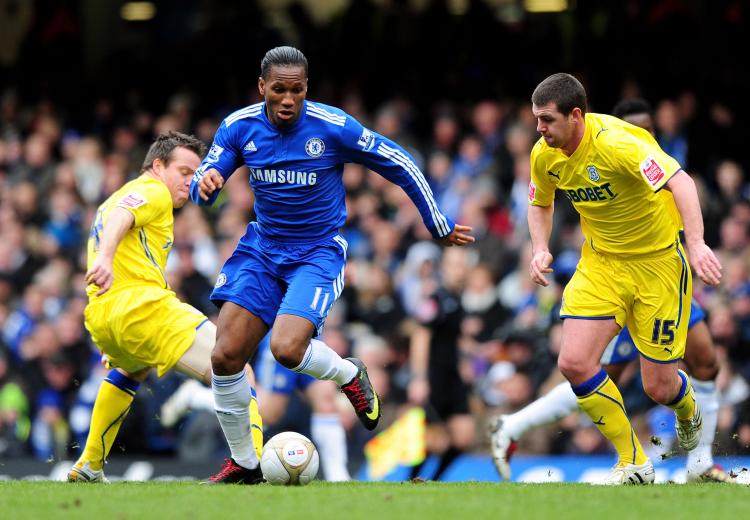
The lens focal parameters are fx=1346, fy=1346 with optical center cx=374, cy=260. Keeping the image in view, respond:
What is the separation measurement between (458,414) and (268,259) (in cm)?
475

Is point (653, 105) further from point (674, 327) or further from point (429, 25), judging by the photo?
point (674, 327)

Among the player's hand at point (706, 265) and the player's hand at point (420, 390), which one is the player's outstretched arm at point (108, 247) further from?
the player's hand at point (420, 390)

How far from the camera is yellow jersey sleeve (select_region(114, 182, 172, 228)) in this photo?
29.5 feet

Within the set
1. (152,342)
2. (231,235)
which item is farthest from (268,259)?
(231,235)

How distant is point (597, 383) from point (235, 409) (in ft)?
7.67

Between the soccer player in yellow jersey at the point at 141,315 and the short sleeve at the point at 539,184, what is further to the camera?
the soccer player in yellow jersey at the point at 141,315

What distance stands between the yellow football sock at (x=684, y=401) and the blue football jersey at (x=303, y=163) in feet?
6.21

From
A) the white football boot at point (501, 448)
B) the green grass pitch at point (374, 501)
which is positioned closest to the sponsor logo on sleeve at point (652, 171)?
the green grass pitch at point (374, 501)

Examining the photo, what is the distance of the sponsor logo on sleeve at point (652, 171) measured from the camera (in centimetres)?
811

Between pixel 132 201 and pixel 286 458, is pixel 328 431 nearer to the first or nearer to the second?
pixel 286 458

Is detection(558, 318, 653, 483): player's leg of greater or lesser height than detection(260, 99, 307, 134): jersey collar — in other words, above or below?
below

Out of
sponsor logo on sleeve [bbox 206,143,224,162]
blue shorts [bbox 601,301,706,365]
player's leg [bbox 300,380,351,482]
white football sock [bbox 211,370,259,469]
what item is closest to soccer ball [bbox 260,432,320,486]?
white football sock [bbox 211,370,259,469]

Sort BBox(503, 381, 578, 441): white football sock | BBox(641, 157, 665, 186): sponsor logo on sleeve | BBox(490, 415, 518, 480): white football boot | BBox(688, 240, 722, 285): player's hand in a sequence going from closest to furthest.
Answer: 1. BBox(688, 240, 722, 285): player's hand
2. BBox(641, 157, 665, 186): sponsor logo on sleeve
3. BBox(503, 381, 578, 441): white football sock
4. BBox(490, 415, 518, 480): white football boot

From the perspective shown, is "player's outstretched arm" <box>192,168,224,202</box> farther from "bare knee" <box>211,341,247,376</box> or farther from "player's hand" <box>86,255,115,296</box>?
"bare knee" <box>211,341,247,376</box>
